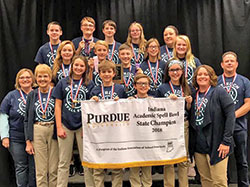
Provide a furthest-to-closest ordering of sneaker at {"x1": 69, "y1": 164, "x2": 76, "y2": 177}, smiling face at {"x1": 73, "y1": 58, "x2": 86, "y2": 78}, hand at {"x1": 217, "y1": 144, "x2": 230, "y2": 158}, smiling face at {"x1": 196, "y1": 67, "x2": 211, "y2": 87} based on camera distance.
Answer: sneaker at {"x1": 69, "y1": 164, "x2": 76, "y2": 177}
smiling face at {"x1": 73, "y1": 58, "x2": 86, "y2": 78}
smiling face at {"x1": 196, "y1": 67, "x2": 211, "y2": 87}
hand at {"x1": 217, "y1": 144, "x2": 230, "y2": 158}

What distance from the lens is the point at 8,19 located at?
4.53 metres

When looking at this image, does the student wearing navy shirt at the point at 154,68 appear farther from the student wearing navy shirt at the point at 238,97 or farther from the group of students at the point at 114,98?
the student wearing navy shirt at the point at 238,97

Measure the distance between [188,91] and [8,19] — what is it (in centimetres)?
321

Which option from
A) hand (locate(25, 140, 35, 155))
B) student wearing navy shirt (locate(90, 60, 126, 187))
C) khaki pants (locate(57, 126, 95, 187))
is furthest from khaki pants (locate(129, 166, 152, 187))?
hand (locate(25, 140, 35, 155))

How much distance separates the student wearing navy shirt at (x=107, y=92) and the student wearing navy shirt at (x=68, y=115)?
125 mm

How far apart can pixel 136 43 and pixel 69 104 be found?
4.79 ft

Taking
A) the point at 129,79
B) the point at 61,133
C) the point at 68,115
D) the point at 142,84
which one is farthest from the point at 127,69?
the point at 61,133

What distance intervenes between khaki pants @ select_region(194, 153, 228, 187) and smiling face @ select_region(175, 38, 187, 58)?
133cm

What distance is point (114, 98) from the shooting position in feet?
10.2

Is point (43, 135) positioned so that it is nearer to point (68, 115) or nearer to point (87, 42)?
point (68, 115)

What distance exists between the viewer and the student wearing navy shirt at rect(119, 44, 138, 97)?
139 inches

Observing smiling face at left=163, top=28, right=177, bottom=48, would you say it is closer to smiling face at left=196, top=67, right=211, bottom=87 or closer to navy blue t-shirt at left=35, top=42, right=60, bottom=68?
smiling face at left=196, top=67, right=211, bottom=87

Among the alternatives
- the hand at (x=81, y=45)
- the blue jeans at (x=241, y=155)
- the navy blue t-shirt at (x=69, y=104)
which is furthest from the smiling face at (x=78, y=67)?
the blue jeans at (x=241, y=155)

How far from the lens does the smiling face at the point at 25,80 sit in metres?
3.59
